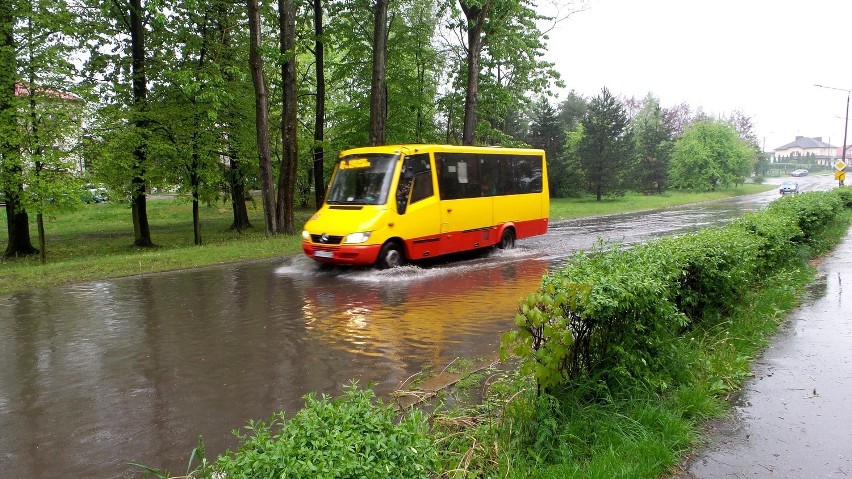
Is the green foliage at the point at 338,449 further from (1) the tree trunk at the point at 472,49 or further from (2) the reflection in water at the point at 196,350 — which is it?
(1) the tree trunk at the point at 472,49

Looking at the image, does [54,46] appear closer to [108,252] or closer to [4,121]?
[4,121]

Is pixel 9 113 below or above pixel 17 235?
above


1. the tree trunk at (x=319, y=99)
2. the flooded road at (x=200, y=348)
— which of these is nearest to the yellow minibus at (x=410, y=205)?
the flooded road at (x=200, y=348)

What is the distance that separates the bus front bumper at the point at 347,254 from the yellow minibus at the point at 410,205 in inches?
0.8

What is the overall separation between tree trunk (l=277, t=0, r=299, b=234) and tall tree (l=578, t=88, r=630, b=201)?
34853 millimetres

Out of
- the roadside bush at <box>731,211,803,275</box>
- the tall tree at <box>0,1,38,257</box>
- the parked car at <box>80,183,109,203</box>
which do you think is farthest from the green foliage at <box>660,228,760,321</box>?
the tall tree at <box>0,1,38,257</box>

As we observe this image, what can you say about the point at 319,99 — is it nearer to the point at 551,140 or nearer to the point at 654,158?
the point at 551,140

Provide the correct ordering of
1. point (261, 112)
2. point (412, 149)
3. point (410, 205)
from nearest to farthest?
1. point (410, 205)
2. point (412, 149)
3. point (261, 112)

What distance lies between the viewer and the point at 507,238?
16734 mm

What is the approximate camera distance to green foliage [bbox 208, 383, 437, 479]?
2506 millimetres

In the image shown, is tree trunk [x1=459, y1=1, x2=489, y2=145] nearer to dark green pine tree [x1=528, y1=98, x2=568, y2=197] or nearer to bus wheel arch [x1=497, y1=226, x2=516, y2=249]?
bus wheel arch [x1=497, y1=226, x2=516, y2=249]

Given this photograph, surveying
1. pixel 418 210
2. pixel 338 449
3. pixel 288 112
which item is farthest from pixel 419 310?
pixel 288 112

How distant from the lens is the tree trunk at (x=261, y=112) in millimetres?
18016

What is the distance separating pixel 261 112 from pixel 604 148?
3698 centimetres
